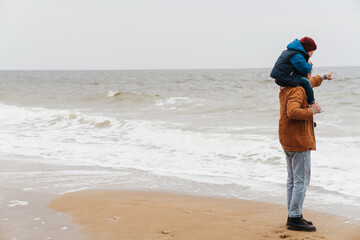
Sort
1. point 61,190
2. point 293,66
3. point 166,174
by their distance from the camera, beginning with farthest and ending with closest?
point 166,174 < point 61,190 < point 293,66

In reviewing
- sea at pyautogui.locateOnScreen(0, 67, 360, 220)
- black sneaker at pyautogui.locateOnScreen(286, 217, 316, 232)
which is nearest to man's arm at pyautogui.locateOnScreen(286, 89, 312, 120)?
black sneaker at pyautogui.locateOnScreen(286, 217, 316, 232)

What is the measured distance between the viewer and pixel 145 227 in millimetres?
4148

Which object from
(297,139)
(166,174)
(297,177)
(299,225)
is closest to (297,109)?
(297,139)

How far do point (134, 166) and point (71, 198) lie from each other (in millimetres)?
2416

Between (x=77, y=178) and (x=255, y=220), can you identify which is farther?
(x=77, y=178)

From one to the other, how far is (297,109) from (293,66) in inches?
15.4

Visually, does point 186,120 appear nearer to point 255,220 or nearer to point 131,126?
point 131,126

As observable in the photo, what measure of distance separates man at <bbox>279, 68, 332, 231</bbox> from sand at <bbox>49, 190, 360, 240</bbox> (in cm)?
23

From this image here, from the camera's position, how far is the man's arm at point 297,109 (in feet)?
12.0

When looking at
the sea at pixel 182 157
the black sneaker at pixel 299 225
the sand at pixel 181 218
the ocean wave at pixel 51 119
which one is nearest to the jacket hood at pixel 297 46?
the black sneaker at pixel 299 225

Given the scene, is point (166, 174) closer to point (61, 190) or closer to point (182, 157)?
point (182, 157)

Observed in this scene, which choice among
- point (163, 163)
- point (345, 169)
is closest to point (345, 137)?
point (345, 169)

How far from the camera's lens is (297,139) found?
3816 mm

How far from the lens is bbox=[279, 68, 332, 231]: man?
146 inches
